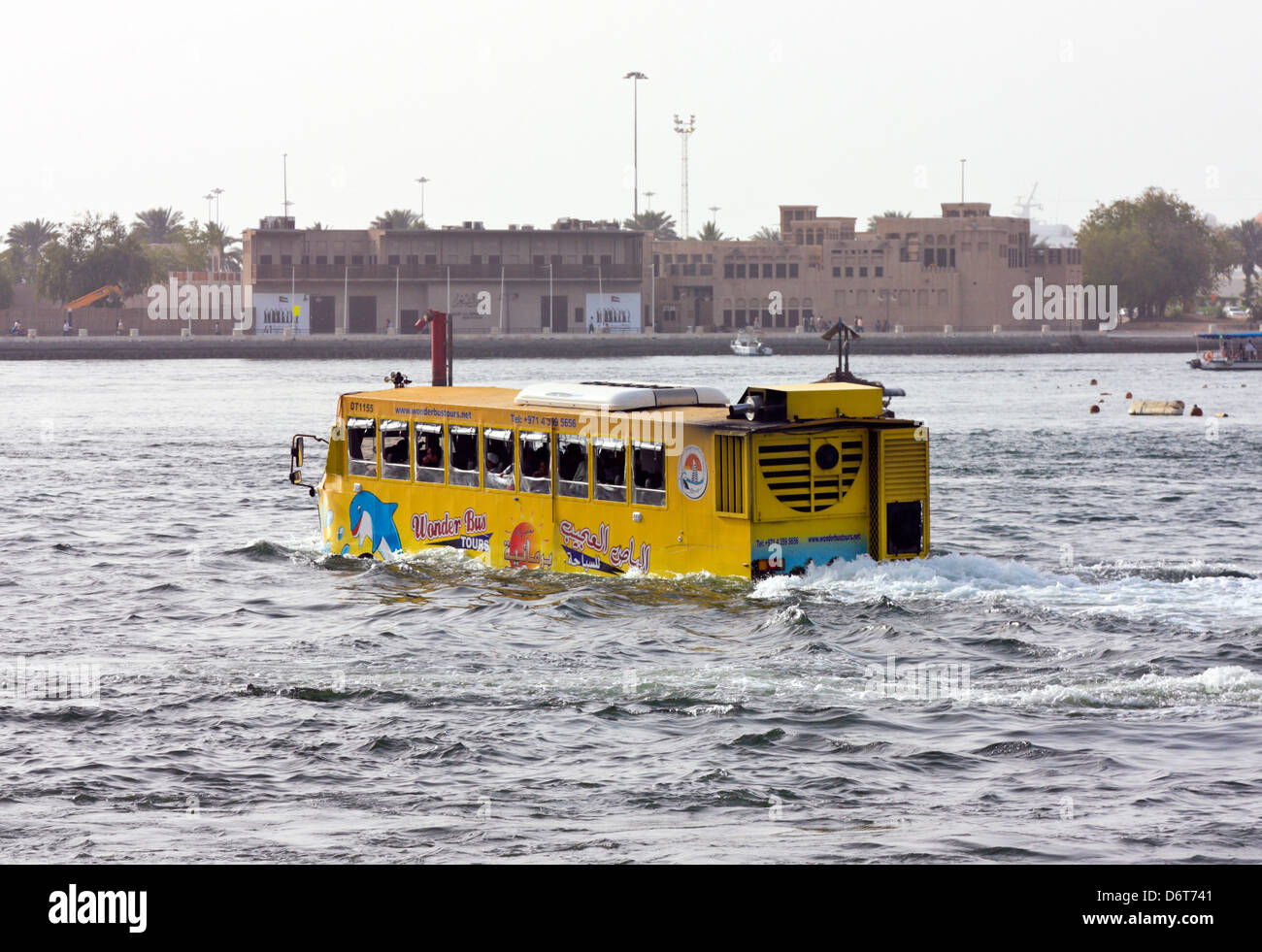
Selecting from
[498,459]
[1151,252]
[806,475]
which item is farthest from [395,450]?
[1151,252]

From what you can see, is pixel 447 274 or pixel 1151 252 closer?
pixel 447 274

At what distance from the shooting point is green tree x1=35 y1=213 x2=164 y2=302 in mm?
148750

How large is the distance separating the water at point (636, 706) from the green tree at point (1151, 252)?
152m

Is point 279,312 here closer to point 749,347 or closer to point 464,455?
point 749,347

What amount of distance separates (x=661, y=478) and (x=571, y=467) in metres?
1.66

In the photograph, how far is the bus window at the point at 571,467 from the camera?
855 inches

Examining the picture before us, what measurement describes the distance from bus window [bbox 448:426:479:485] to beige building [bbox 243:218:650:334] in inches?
4524

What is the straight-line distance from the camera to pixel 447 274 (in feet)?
449

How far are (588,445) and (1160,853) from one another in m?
11.4

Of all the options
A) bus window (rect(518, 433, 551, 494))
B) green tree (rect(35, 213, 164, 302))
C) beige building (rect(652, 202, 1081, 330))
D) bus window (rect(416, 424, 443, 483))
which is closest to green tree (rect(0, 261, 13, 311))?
green tree (rect(35, 213, 164, 302))

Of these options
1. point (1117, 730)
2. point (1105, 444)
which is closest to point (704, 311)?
point (1105, 444)

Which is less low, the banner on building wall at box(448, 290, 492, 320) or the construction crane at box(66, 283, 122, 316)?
the construction crane at box(66, 283, 122, 316)

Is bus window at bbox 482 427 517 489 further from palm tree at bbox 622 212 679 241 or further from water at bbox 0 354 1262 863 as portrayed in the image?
palm tree at bbox 622 212 679 241

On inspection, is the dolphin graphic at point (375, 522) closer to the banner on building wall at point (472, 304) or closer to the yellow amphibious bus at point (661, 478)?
the yellow amphibious bus at point (661, 478)
